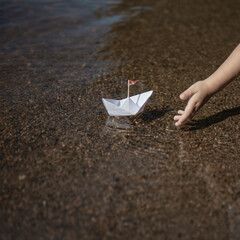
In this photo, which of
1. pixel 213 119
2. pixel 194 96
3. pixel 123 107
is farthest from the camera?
pixel 213 119

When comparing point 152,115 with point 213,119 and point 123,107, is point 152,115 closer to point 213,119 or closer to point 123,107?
point 123,107

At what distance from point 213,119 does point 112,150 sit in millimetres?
1314

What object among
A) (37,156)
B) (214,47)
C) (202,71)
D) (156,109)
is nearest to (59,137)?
(37,156)

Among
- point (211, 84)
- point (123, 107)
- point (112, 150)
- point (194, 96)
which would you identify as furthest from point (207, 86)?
point (112, 150)

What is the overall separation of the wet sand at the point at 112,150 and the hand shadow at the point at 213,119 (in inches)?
0.5

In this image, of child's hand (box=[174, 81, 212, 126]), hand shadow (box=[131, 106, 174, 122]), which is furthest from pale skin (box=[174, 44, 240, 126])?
hand shadow (box=[131, 106, 174, 122])

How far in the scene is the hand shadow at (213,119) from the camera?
2781 mm

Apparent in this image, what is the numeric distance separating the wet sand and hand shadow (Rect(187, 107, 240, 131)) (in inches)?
0.5

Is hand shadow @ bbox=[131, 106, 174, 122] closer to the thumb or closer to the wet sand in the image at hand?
the wet sand

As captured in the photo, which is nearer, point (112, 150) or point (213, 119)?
point (112, 150)

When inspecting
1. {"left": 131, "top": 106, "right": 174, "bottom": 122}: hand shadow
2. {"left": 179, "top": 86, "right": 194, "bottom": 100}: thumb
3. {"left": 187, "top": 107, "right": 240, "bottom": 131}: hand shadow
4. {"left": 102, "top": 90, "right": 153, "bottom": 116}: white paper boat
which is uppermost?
{"left": 179, "top": 86, "right": 194, "bottom": 100}: thumb

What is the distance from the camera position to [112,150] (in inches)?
97.6

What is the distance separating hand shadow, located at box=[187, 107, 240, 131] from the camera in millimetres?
2781

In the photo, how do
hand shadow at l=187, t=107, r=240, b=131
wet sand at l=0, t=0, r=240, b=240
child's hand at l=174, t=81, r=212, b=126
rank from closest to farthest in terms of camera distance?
wet sand at l=0, t=0, r=240, b=240, child's hand at l=174, t=81, r=212, b=126, hand shadow at l=187, t=107, r=240, b=131
